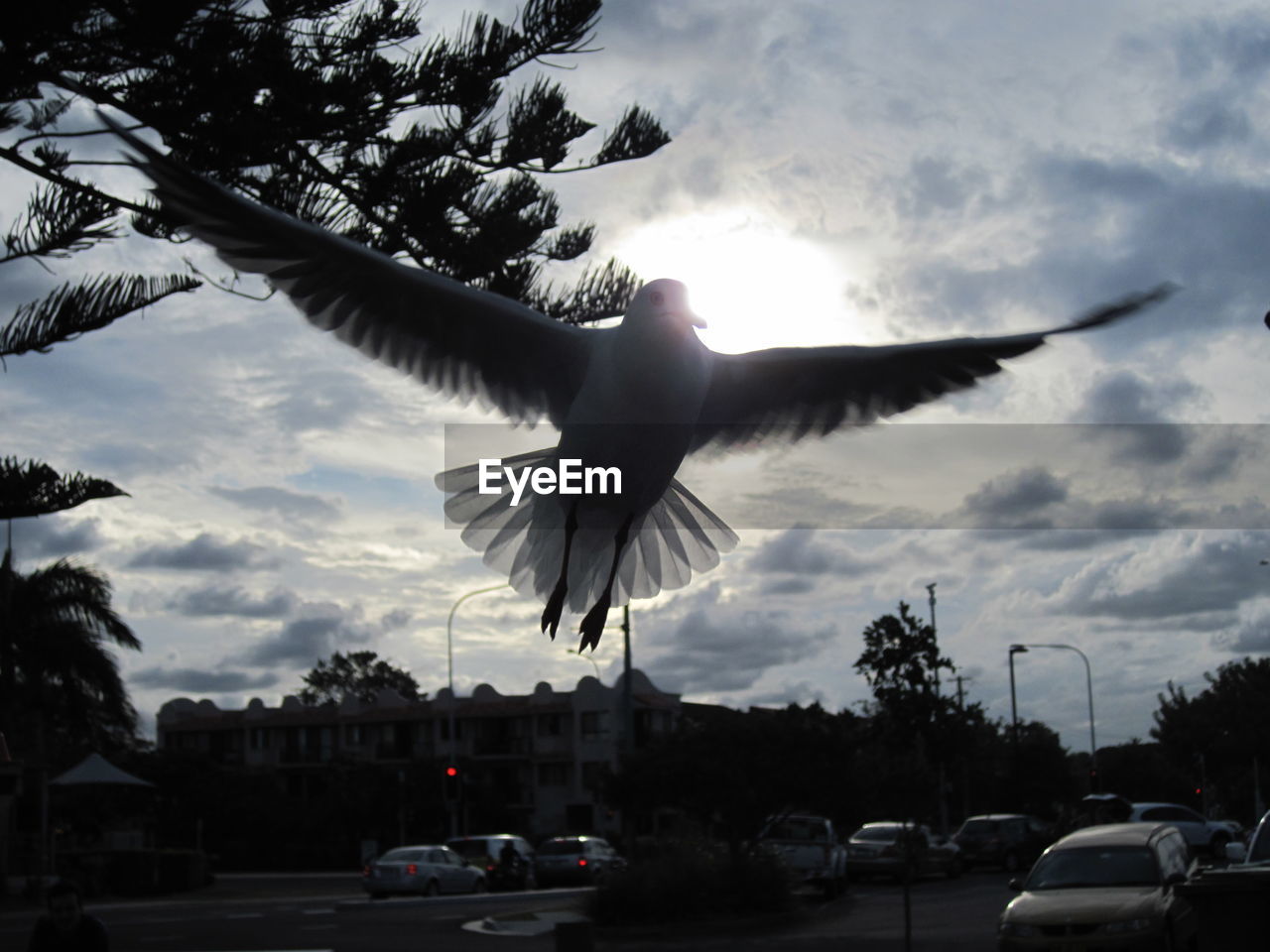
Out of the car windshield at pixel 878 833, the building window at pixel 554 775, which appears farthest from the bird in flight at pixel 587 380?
the building window at pixel 554 775

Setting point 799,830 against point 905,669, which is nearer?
point 905,669

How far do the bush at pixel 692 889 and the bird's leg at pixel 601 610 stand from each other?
1297 centimetres

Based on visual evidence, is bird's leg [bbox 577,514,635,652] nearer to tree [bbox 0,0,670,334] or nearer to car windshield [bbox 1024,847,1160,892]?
tree [bbox 0,0,670,334]

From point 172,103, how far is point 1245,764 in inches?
1981

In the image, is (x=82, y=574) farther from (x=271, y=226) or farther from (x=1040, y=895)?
(x=271, y=226)

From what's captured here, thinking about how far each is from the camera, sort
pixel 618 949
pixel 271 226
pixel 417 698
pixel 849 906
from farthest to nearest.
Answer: pixel 417 698
pixel 849 906
pixel 618 949
pixel 271 226

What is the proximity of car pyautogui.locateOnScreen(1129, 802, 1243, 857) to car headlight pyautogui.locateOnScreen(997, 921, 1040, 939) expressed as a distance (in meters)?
16.8

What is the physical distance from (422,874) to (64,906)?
19881 millimetres

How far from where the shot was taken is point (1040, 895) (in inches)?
454

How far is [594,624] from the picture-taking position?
15.6 feet

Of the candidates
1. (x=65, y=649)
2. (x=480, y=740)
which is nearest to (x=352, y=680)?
(x=480, y=740)

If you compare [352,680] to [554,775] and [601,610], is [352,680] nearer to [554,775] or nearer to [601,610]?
[554,775]

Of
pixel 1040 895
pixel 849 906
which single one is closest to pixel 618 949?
pixel 1040 895

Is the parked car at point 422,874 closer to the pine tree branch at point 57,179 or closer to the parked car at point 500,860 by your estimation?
the parked car at point 500,860
